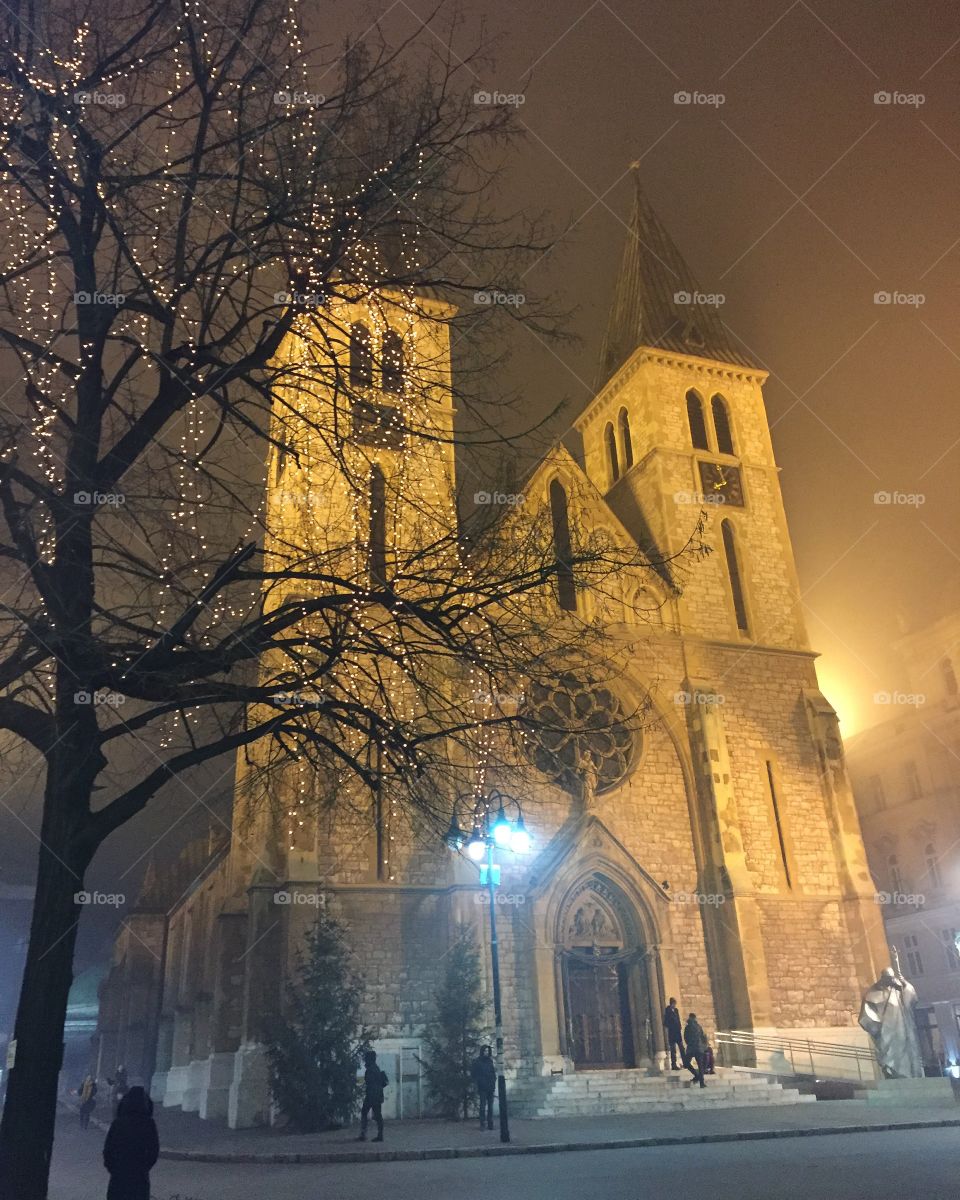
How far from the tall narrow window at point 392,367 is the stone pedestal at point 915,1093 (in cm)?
1534

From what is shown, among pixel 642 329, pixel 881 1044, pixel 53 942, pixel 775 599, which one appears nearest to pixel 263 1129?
pixel 881 1044

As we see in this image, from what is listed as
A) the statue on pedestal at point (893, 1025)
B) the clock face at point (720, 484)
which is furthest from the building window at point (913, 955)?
the statue on pedestal at point (893, 1025)

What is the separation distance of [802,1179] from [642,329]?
25914 millimetres

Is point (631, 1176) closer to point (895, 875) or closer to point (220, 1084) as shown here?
point (220, 1084)

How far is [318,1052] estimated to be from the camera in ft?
50.7

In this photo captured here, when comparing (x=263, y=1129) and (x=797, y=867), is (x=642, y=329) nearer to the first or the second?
(x=797, y=867)

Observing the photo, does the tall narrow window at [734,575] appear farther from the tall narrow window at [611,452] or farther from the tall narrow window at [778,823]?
the tall narrow window at [611,452]

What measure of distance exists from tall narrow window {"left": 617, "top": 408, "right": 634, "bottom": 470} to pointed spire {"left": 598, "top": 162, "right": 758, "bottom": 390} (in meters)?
1.66

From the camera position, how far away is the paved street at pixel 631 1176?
25.3 ft

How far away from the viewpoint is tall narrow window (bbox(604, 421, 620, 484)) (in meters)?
29.9

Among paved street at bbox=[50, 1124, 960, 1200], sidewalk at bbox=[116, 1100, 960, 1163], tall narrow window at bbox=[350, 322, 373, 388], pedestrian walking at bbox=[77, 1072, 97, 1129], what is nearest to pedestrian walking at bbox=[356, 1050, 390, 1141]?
sidewalk at bbox=[116, 1100, 960, 1163]

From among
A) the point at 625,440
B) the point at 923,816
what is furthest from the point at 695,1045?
the point at 923,816

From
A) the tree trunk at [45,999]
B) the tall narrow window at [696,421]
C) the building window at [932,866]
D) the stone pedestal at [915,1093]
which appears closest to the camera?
the tree trunk at [45,999]

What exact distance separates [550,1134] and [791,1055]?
878 centimetres
